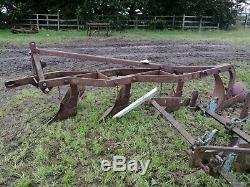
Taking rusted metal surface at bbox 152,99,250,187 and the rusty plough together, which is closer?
rusted metal surface at bbox 152,99,250,187

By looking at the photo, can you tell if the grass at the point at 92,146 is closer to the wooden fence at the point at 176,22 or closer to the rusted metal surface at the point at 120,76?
the rusted metal surface at the point at 120,76

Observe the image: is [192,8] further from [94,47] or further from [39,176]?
[39,176]

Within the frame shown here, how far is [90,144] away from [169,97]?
1415mm

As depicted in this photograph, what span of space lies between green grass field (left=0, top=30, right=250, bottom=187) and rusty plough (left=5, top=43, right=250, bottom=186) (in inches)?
15.4

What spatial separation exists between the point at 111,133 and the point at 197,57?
21.9ft

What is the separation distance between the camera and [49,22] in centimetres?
1836

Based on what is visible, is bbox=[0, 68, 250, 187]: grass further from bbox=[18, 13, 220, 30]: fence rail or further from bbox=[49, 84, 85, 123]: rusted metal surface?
bbox=[18, 13, 220, 30]: fence rail

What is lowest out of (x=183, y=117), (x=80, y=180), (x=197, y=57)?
(x=80, y=180)

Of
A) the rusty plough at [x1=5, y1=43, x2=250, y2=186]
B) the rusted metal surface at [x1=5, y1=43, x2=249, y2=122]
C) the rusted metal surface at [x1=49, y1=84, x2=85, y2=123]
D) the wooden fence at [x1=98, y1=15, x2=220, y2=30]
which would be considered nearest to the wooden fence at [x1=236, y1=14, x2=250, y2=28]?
the wooden fence at [x1=98, y1=15, x2=220, y2=30]

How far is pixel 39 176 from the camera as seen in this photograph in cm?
403

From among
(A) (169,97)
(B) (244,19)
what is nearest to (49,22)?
(B) (244,19)

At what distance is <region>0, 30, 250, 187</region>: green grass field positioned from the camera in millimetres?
4047

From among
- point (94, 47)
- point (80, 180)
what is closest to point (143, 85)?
point (80, 180)

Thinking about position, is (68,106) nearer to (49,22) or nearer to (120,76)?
(120,76)
